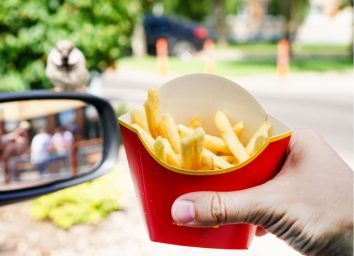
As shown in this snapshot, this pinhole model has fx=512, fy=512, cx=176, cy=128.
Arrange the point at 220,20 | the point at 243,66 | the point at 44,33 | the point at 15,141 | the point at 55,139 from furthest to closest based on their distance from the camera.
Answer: the point at 220,20, the point at 243,66, the point at 44,33, the point at 55,139, the point at 15,141

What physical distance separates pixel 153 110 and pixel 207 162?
280 mm

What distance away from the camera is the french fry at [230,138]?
172cm

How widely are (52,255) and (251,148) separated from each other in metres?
2.82

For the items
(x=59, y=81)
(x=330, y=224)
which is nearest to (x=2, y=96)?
(x=330, y=224)

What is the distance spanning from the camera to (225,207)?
1605mm

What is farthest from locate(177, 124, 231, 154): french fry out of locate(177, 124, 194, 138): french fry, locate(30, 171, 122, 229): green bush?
locate(30, 171, 122, 229): green bush

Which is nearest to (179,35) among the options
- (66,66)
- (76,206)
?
(66,66)

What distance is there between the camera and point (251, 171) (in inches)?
63.6

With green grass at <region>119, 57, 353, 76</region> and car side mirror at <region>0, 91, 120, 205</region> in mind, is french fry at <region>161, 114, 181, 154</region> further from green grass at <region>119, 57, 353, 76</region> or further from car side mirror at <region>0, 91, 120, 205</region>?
green grass at <region>119, 57, 353, 76</region>

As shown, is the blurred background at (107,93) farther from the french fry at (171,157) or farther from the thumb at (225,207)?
the french fry at (171,157)

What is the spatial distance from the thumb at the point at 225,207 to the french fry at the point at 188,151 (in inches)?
4.5

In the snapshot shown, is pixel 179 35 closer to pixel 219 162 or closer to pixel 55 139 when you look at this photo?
pixel 55 139

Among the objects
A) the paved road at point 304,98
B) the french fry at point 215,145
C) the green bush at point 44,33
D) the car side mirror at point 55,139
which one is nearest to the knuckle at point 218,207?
the french fry at point 215,145

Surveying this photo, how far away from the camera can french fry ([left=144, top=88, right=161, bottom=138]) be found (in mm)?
1690
